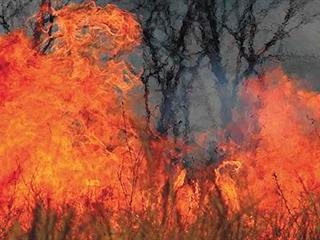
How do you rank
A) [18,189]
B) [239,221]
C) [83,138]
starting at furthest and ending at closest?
[83,138] < [18,189] < [239,221]

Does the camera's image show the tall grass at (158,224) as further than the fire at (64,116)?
No

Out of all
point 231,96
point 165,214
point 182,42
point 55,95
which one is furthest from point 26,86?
point 182,42

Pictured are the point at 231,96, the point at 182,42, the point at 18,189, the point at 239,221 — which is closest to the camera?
the point at 239,221

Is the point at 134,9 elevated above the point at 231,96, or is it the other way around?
the point at 134,9

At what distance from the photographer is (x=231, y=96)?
20922 mm

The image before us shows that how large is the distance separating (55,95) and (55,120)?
1.42 ft

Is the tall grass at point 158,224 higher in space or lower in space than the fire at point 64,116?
lower

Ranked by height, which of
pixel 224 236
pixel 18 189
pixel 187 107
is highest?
pixel 187 107

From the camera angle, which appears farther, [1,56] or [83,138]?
[83,138]

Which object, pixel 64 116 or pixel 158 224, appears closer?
pixel 158 224

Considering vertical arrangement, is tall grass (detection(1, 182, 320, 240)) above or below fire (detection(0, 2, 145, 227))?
below

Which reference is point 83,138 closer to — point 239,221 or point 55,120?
point 55,120

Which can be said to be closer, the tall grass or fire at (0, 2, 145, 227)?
the tall grass

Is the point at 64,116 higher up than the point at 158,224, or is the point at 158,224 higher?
the point at 64,116
